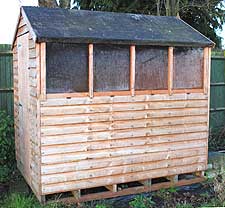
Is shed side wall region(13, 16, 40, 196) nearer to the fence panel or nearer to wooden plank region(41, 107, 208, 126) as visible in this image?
wooden plank region(41, 107, 208, 126)

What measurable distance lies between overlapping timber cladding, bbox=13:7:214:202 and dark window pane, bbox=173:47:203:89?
14mm

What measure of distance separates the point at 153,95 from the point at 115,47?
843 millimetres

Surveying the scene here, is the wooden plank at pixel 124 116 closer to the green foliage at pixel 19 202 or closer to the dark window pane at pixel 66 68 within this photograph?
the dark window pane at pixel 66 68

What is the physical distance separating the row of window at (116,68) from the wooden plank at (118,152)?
30.8 inches

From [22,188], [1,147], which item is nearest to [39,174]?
[22,188]

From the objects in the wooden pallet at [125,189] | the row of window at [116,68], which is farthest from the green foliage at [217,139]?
the row of window at [116,68]

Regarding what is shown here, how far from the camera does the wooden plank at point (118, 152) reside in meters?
4.16

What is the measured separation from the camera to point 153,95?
4.71 metres

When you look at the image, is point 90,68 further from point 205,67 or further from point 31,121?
point 205,67

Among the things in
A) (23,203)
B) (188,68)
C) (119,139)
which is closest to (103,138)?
(119,139)

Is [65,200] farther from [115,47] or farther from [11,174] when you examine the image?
[115,47]

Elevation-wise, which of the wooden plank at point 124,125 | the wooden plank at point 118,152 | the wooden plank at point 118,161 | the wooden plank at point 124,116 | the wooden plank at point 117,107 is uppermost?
the wooden plank at point 117,107

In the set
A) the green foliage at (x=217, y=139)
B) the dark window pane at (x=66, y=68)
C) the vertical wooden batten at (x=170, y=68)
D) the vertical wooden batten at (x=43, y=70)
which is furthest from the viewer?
the green foliage at (x=217, y=139)

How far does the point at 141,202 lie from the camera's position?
430cm
